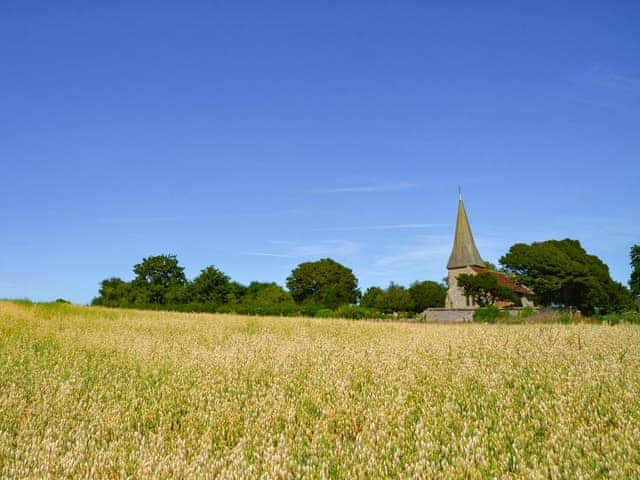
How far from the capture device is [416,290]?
258 ft

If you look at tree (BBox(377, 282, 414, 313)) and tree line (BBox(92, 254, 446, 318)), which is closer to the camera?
tree line (BBox(92, 254, 446, 318))

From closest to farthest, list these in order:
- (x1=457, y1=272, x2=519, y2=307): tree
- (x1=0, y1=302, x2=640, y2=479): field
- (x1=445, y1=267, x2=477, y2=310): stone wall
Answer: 1. (x1=0, y1=302, x2=640, y2=479): field
2. (x1=457, y1=272, x2=519, y2=307): tree
3. (x1=445, y1=267, x2=477, y2=310): stone wall

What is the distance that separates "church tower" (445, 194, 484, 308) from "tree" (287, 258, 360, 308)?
22.9m

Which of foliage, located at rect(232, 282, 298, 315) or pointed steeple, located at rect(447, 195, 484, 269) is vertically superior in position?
pointed steeple, located at rect(447, 195, 484, 269)

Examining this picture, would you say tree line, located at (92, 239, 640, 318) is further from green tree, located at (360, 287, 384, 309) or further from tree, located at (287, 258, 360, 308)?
tree, located at (287, 258, 360, 308)

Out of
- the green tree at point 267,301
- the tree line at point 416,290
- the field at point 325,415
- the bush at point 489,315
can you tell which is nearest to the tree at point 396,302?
the tree line at point 416,290

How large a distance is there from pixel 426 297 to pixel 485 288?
18.6m

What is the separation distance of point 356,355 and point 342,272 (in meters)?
86.4

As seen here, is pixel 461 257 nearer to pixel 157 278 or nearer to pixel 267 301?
pixel 267 301

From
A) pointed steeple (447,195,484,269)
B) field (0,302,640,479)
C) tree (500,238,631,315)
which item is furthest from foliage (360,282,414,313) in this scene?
field (0,302,640,479)

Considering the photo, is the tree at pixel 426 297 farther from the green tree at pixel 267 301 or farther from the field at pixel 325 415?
the field at pixel 325 415

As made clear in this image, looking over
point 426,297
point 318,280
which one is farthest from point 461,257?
point 318,280

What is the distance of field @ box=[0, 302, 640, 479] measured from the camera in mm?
3561

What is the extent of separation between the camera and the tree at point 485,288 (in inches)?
2334
